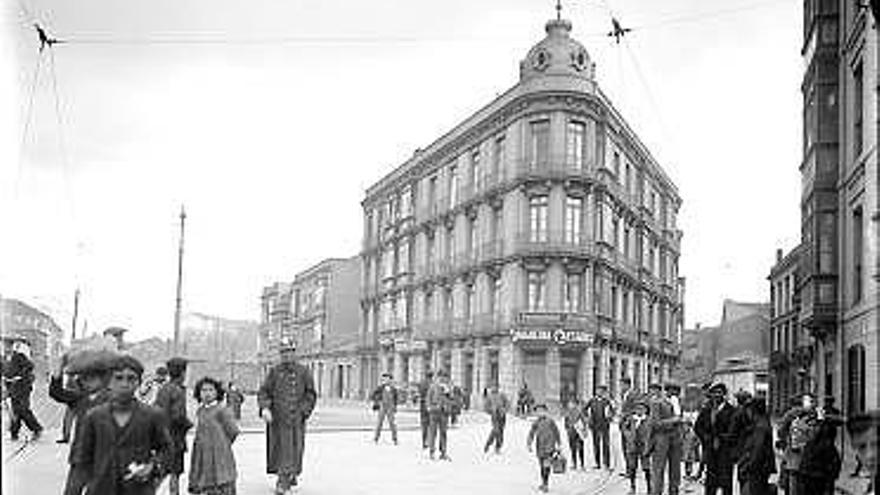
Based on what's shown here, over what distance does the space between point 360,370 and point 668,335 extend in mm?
29179

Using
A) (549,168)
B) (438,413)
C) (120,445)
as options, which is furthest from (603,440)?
(549,168)

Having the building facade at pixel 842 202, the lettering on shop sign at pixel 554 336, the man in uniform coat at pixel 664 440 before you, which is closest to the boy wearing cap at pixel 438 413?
the man in uniform coat at pixel 664 440

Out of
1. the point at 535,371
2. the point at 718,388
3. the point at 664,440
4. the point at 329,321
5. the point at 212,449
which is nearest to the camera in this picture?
the point at 212,449

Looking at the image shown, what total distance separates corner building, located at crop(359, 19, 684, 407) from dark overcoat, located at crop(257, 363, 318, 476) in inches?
799

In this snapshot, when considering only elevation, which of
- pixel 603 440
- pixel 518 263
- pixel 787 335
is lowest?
pixel 603 440

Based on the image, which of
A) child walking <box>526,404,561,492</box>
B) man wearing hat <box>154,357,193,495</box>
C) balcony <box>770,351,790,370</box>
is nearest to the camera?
balcony <box>770,351,790,370</box>

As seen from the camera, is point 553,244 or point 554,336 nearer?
point 554,336

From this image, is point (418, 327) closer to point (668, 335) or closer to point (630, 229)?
point (630, 229)

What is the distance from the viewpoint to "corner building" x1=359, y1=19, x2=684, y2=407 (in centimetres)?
3675

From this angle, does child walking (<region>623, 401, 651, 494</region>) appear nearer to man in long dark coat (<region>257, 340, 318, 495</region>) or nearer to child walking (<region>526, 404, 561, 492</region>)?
child walking (<region>526, 404, 561, 492</region>)

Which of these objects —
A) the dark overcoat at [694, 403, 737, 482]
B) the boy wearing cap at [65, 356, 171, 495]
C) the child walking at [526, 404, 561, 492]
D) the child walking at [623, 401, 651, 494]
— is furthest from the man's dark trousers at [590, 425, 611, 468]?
the boy wearing cap at [65, 356, 171, 495]

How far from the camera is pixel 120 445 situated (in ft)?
20.1

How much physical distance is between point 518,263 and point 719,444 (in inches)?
1164

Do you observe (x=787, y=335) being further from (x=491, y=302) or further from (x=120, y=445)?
(x=491, y=302)
